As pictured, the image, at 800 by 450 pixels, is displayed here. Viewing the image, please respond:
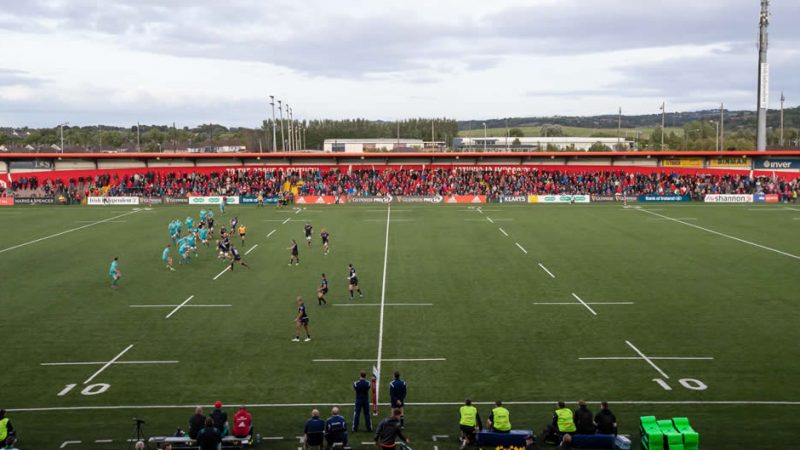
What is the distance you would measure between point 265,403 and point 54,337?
10324 mm

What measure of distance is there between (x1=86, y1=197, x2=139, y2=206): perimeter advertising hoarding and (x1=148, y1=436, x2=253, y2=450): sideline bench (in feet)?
211

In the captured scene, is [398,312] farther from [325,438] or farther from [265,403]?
[325,438]

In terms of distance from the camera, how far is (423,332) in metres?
24.6

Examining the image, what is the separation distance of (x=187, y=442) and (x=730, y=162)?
77.5m

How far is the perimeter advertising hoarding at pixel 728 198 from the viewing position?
240 feet

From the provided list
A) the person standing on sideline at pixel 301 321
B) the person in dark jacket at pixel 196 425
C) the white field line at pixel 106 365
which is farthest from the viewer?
the person standing on sideline at pixel 301 321

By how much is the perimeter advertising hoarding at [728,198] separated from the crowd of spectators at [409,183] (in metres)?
1.19

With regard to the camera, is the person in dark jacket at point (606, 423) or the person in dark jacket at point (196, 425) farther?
the person in dark jacket at point (606, 423)

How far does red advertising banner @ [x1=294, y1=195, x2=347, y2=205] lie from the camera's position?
74562mm

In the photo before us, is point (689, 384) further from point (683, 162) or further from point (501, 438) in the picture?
point (683, 162)

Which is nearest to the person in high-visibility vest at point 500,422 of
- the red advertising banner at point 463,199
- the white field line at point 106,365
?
the white field line at point 106,365

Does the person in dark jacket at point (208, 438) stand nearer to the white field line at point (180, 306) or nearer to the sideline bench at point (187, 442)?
the sideline bench at point (187, 442)

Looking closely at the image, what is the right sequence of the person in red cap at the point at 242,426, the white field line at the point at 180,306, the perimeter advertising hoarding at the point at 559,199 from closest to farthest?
the person in red cap at the point at 242,426 < the white field line at the point at 180,306 < the perimeter advertising hoarding at the point at 559,199

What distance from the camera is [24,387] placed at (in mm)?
19234
